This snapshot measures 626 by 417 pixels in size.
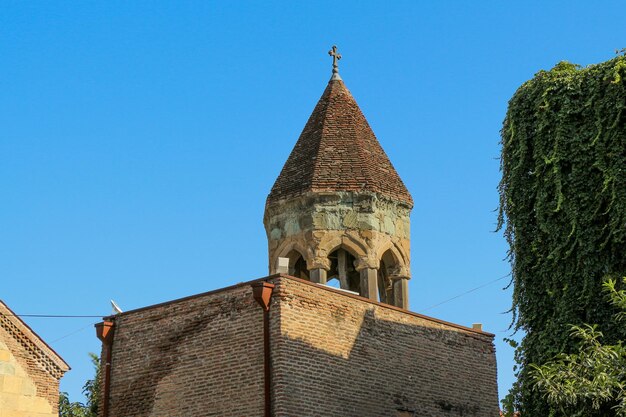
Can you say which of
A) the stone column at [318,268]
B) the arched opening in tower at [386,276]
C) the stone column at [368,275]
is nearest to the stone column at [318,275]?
the stone column at [318,268]

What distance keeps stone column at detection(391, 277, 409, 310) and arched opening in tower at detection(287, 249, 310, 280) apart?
6.83ft

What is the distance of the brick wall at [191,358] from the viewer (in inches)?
805

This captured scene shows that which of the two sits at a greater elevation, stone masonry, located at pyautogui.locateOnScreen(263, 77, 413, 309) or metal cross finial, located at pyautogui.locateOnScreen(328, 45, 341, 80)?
metal cross finial, located at pyautogui.locateOnScreen(328, 45, 341, 80)

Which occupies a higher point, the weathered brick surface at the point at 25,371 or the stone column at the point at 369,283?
the stone column at the point at 369,283

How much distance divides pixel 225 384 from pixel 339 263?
6229mm

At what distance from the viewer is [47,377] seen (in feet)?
75.5

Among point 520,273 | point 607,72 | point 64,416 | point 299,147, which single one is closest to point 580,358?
point 520,273

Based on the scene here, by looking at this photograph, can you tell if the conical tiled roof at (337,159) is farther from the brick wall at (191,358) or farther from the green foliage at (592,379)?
the green foliage at (592,379)

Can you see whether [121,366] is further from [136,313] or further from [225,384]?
[225,384]

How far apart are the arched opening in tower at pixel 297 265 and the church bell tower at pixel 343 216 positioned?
0.02 meters

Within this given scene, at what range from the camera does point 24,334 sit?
2281 cm

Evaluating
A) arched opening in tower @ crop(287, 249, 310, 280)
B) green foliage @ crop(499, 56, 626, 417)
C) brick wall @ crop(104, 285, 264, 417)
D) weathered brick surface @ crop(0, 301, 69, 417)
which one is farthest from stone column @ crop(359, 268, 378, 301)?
weathered brick surface @ crop(0, 301, 69, 417)

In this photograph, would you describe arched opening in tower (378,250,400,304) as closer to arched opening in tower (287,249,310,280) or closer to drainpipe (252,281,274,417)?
arched opening in tower (287,249,310,280)

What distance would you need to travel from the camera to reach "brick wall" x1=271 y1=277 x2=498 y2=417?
20.4 m
